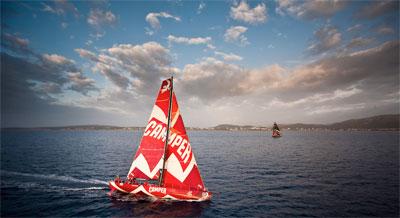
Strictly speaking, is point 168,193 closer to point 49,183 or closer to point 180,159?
point 180,159

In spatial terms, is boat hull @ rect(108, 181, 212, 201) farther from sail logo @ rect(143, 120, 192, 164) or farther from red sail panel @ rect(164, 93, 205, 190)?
sail logo @ rect(143, 120, 192, 164)

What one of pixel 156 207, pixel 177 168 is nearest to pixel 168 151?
pixel 177 168

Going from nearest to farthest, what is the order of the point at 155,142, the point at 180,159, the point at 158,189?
the point at 158,189 < the point at 180,159 < the point at 155,142

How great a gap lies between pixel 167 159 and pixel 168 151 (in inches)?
42.5

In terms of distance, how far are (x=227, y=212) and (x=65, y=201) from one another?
20.8 m

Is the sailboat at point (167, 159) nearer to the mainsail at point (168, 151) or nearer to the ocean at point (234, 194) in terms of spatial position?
the mainsail at point (168, 151)

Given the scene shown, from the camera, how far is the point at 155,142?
2820cm

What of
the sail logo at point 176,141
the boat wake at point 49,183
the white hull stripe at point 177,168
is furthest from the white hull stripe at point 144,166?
the boat wake at point 49,183

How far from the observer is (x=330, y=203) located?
28609mm

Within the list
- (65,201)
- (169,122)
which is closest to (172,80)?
(169,122)

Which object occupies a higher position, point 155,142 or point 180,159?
point 155,142

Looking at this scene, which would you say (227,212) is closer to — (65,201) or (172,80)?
(172,80)

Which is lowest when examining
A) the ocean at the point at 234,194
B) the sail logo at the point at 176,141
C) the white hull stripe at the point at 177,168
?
the ocean at the point at 234,194

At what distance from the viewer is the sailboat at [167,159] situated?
27.3m
